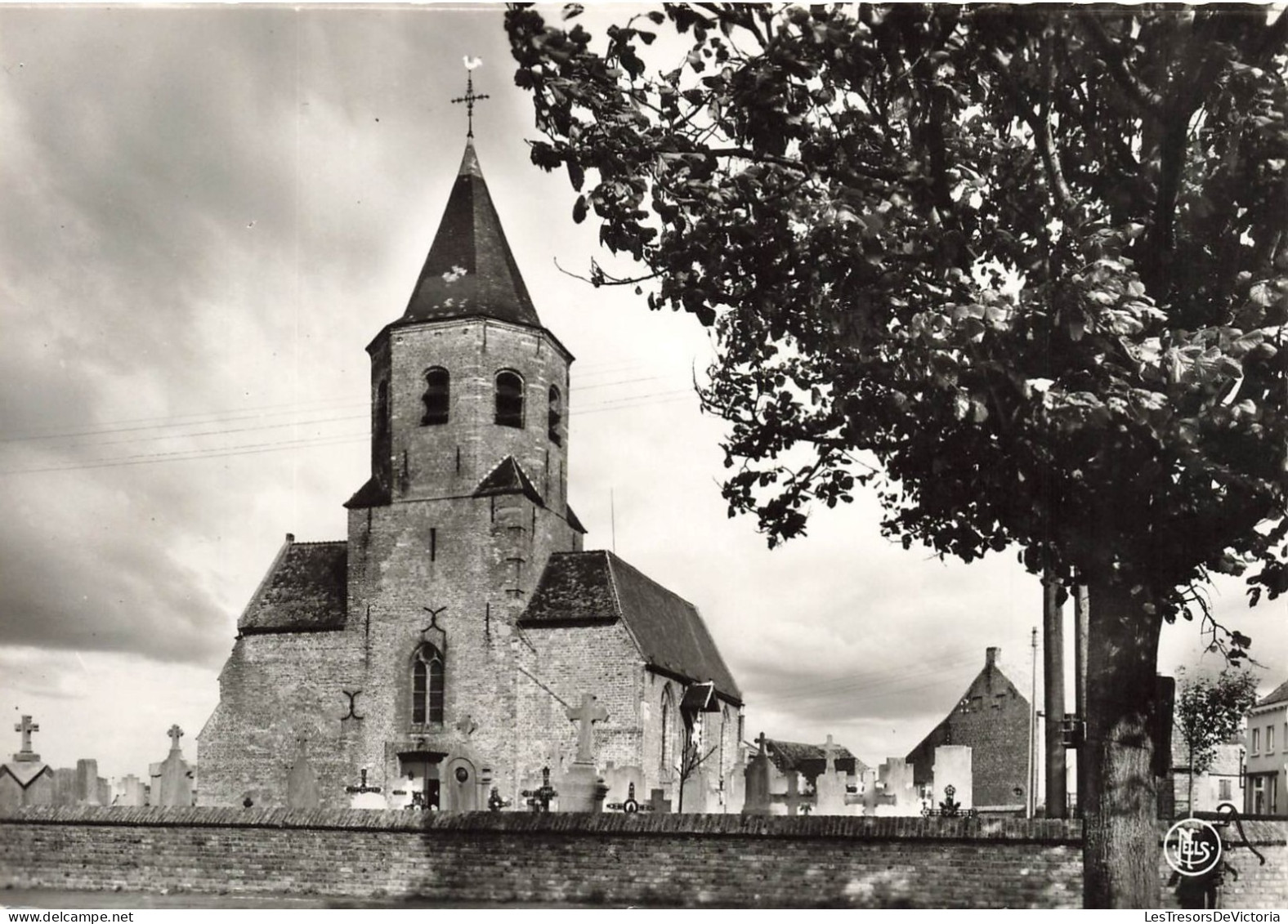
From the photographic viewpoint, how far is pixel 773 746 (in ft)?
196

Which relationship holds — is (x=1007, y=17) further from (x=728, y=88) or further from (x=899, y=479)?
(x=899, y=479)

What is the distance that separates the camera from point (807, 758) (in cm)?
6175

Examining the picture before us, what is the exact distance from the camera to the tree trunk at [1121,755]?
9.59 metres

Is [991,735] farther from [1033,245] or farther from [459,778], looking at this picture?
[1033,245]

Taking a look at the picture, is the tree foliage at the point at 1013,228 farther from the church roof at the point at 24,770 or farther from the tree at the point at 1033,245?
the church roof at the point at 24,770

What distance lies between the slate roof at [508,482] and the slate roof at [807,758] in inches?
1071

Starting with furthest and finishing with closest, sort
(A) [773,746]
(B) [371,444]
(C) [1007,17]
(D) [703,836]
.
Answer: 1. (A) [773,746]
2. (B) [371,444]
3. (D) [703,836]
4. (C) [1007,17]

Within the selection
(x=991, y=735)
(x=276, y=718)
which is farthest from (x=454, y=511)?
(x=991, y=735)

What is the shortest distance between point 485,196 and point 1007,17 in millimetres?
27071

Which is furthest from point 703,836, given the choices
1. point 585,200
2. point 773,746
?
point 773,746

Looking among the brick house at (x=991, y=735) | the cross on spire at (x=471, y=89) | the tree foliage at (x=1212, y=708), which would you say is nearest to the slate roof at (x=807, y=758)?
the brick house at (x=991, y=735)

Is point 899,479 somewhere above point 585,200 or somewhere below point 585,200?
A: below

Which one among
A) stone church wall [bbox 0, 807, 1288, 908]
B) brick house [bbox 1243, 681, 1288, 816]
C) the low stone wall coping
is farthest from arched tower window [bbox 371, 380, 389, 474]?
brick house [bbox 1243, 681, 1288, 816]

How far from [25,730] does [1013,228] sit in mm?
14876
